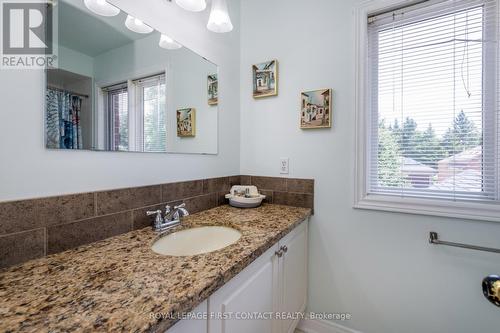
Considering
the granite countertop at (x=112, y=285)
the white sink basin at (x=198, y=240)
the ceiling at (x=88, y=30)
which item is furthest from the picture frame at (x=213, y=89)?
the granite countertop at (x=112, y=285)

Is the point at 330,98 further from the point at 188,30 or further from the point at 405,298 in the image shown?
the point at 405,298

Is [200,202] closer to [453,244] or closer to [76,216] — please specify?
[76,216]

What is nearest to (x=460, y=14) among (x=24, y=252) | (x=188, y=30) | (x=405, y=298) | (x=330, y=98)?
(x=330, y=98)

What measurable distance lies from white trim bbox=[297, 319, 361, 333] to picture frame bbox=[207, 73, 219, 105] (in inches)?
66.1

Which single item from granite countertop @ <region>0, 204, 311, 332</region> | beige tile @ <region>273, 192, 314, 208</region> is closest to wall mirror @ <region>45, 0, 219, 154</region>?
granite countertop @ <region>0, 204, 311, 332</region>

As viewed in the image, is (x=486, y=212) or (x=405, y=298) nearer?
(x=486, y=212)

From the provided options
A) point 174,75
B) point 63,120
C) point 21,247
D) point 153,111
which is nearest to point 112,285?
point 21,247

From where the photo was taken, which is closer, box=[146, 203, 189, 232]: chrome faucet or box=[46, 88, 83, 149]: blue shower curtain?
box=[46, 88, 83, 149]: blue shower curtain

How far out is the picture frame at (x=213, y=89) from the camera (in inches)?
60.3

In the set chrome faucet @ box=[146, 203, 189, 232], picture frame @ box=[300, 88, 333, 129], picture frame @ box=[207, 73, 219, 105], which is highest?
picture frame @ box=[207, 73, 219, 105]

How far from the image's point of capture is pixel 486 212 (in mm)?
1107

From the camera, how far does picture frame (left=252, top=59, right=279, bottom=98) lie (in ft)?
5.39

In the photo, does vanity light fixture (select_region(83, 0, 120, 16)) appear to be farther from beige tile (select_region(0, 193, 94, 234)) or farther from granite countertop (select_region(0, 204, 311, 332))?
granite countertop (select_region(0, 204, 311, 332))

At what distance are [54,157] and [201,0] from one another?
1.03 m
